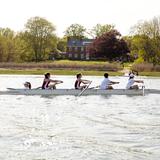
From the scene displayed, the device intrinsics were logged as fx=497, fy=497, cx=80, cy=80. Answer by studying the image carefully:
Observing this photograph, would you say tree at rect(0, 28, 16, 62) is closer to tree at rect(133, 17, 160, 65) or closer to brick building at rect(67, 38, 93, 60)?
tree at rect(133, 17, 160, 65)

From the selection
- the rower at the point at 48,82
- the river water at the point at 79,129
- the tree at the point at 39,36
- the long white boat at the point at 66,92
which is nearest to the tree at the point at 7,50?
the tree at the point at 39,36

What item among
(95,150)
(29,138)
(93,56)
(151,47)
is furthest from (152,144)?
(93,56)

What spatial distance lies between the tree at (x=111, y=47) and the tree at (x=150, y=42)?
28.9m

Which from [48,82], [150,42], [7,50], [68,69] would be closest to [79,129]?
[48,82]

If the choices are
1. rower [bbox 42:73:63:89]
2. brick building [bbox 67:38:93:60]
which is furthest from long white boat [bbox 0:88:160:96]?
brick building [bbox 67:38:93:60]

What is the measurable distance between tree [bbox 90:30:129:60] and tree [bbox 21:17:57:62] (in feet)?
39.2

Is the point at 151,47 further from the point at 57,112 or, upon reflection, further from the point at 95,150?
the point at 95,150

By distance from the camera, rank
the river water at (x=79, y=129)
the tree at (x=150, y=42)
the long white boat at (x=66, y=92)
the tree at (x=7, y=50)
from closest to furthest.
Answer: the river water at (x=79, y=129) → the long white boat at (x=66, y=92) → the tree at (x=150, y=42) → the tree at (x=7, y=50)

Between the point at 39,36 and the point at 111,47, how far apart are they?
1865 cm

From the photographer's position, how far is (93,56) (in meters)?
137

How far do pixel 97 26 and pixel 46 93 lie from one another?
129 meters

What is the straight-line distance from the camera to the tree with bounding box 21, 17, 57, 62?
125125mm

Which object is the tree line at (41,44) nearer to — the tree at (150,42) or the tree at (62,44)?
the tree at (150,42)

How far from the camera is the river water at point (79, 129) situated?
16984 mm
